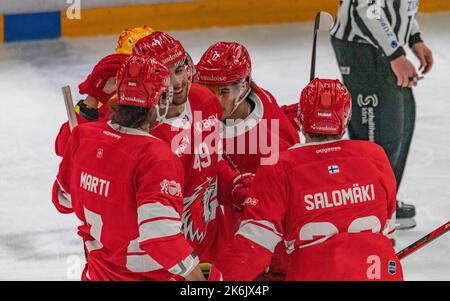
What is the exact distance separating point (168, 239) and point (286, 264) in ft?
2.00

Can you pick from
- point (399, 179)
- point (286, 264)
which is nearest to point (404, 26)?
point (399, 179)

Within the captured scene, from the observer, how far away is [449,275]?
13.6ft

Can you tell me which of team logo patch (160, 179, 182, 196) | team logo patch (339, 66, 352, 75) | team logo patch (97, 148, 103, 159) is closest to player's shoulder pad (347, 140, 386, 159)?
team logo patch (160, 179, 182, 196)

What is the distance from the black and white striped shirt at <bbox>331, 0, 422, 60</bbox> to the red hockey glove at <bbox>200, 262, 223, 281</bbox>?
1.82 m

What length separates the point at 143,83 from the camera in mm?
2842

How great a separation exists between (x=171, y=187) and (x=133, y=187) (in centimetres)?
10

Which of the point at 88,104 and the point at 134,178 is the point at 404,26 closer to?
the point at 88,104

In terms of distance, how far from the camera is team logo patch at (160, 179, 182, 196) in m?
2.74

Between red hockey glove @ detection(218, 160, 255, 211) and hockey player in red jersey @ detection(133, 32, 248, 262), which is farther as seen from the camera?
red hockey glove @ detection(218, 160, 255, 211)

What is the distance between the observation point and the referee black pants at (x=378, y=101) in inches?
179

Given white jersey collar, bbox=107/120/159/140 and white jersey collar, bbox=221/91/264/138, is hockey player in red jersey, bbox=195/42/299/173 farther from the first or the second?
white jersey collar, bbox=107/120/159/140

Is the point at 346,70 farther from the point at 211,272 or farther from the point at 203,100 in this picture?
the point at 211,272

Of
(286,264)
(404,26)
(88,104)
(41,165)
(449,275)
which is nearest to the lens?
(286,264)

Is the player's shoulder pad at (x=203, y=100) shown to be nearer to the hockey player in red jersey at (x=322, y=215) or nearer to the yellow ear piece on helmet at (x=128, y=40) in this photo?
the hockey player in red jersey at (x=322, y=215)
